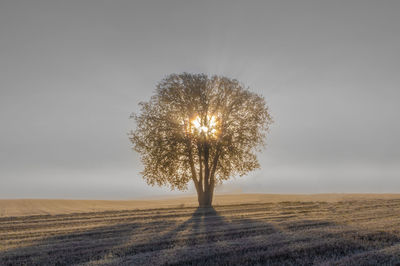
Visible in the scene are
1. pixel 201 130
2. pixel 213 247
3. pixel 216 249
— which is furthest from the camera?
pixel 201 130

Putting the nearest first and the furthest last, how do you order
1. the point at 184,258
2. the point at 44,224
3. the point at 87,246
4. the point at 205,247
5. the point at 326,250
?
the point at 184,258 → the point at 326,250 → the point at 205,247 → the point at 87,246 → the point at 44,224

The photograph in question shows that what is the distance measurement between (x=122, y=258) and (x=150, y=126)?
23.3 m

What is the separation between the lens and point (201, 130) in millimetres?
32688

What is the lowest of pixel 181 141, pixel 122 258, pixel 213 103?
pixel 122 258

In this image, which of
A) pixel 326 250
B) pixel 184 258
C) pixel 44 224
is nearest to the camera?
pixel 184 258

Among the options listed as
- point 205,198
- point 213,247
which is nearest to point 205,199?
point 205,198

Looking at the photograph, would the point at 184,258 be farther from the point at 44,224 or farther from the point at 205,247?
the point at 44,224

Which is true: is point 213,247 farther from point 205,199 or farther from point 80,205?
point 80,205

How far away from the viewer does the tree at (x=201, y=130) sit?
32125 mm

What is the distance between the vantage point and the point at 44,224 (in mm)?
19266

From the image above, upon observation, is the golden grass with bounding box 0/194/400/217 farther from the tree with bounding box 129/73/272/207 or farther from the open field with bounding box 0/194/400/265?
the open field with bounding box 0/194/400/265

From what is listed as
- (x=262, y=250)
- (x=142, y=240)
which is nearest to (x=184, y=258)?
(x=262, y=250)

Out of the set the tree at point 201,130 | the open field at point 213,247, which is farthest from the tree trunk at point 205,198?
the open field at point 213,247

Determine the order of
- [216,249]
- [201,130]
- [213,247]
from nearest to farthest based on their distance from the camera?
[216,249], [213,247], [201,130]
